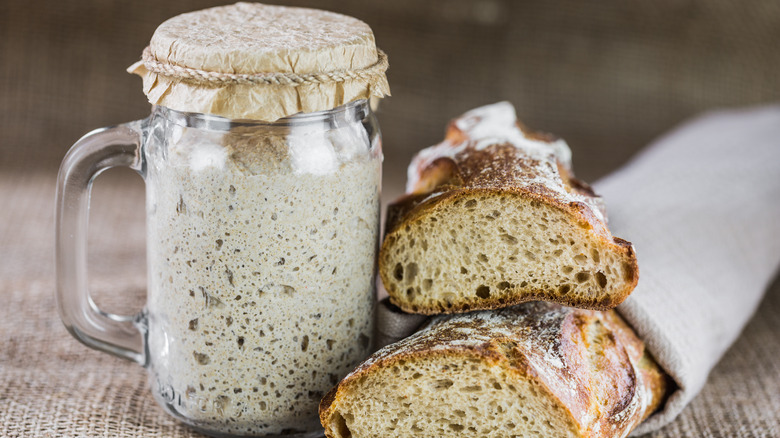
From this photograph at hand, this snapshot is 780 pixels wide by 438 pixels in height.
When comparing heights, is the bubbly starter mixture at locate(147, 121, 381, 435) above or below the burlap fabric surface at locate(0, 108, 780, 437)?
above

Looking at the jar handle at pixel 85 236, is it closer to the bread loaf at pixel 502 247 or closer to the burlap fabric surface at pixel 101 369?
the burlap fabric surface at pixel 101 369

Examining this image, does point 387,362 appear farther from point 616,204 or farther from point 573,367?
point 616,204

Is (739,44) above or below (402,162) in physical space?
above

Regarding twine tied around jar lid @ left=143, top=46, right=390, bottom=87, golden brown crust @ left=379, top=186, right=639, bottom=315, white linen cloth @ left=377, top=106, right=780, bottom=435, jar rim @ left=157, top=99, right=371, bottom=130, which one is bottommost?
white linen cloth @ left=377, top=106, right=780, bottom=435

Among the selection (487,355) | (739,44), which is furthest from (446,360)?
(739,44)

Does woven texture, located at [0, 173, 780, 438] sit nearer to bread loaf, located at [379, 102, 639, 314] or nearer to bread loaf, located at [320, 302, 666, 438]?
bread loaf, located at [320, 302, 666, 438]

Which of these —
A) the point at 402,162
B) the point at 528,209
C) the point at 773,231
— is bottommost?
the point at 402,162

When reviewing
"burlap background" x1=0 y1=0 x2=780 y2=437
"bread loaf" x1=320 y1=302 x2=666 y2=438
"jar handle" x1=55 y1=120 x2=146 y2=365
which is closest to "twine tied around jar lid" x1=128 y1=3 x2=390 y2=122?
"jar handle" x1=55 y1=120 x2=146 y2=365
